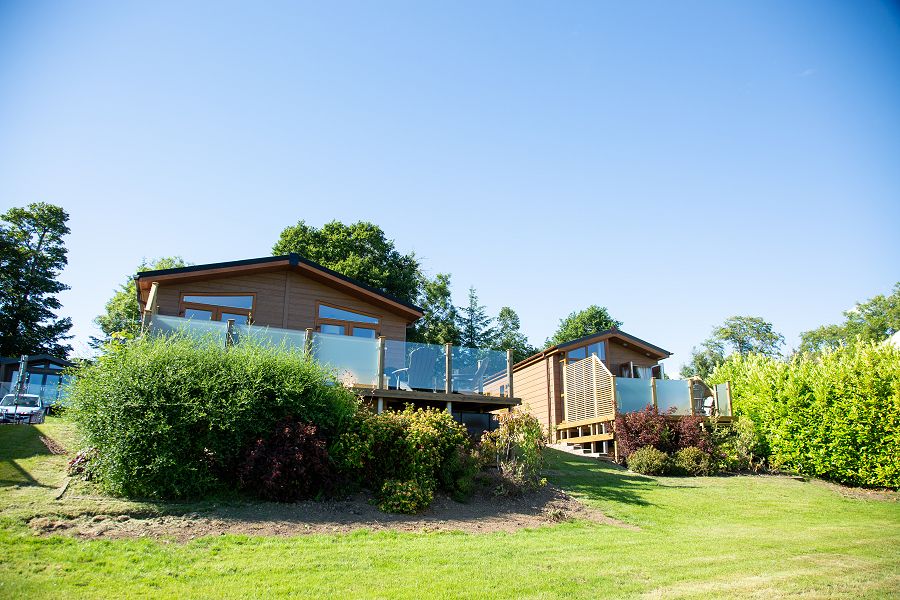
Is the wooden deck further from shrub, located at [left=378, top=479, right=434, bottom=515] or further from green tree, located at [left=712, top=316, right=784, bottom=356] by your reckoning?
green tree, located at [left=712, top=316, right=784, bottom=356]

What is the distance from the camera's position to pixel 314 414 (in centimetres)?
1122

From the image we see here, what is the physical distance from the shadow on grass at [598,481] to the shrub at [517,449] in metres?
1.17

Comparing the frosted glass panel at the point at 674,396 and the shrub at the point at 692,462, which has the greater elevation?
the frosted glass panel at the point at 674,396

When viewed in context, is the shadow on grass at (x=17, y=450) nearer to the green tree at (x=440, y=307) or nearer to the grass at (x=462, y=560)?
the grass at (x=462, y=560)

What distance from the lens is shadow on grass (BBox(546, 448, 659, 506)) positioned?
13.2 meters

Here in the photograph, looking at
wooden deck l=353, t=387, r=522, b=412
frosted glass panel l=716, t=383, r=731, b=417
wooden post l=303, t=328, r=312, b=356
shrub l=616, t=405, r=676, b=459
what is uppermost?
wooden post l=303, t=328, r=312, b=356

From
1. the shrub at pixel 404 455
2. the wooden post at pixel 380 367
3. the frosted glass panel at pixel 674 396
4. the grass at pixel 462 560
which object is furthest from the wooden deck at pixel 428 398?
the frosted glass panel at pixel 674 396

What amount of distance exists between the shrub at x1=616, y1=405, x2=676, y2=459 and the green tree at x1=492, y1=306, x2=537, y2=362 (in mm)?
24129

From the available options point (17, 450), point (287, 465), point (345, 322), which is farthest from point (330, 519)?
point (345, 322)

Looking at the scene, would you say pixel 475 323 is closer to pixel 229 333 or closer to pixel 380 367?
pixel 380 367

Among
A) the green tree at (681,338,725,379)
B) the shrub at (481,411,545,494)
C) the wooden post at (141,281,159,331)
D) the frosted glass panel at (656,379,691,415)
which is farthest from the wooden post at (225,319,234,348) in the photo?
the green tree at (681,338,725,379)

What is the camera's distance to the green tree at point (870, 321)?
173 feet

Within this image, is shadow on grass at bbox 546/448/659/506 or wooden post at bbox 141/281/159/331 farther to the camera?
wooden post at bbox 141/281/159/331

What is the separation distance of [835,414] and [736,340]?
1900 inches
